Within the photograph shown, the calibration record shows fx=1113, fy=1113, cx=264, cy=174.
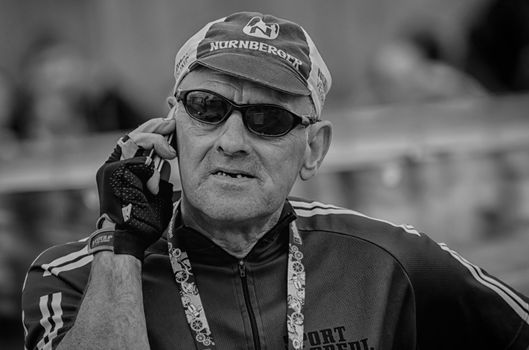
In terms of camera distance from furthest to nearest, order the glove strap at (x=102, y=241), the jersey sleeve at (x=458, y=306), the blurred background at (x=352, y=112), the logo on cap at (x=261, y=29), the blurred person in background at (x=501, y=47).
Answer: the blurred person in background at (x=501, y=47) < the blurred background at (x=352, y=112) < the jersey sleeve at (x=458, y=306) < the logo on cap at (x=261, y=29) < the glove strap at (x=102, y=241)

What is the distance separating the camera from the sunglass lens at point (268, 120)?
3789 millimetres

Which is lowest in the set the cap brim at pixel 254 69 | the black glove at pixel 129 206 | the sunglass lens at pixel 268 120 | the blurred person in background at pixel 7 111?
the blurred person in background at pixel 7 111

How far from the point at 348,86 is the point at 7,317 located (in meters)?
8.84

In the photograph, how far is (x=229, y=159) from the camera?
3770mm

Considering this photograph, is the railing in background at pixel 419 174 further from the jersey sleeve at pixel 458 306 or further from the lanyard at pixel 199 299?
the lanyard at pixel 199 299

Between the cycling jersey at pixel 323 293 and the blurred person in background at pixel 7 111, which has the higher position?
the cycling jersey at pixel 323 293

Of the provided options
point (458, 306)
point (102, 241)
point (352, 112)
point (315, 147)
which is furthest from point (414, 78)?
point (102, 241)

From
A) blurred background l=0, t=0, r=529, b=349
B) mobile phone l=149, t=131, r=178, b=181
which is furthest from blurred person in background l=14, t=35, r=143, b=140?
mobile phone l=149, t=131, r=178, b=181

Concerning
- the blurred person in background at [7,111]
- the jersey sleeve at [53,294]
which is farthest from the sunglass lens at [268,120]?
the blurred person in background at [7,111]

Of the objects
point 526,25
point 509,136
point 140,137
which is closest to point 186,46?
point 140,137

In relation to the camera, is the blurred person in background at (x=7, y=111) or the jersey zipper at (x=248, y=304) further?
the blurred person in background at (x=7, y=111)

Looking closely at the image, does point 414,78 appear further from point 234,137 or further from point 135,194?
point 135,194

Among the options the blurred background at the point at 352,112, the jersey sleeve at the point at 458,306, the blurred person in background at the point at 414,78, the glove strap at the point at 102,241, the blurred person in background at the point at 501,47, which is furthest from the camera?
the blurred person in background at the point at 501,47

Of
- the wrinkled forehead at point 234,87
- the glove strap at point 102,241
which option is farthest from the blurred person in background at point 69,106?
the glove strap at point 102,241
